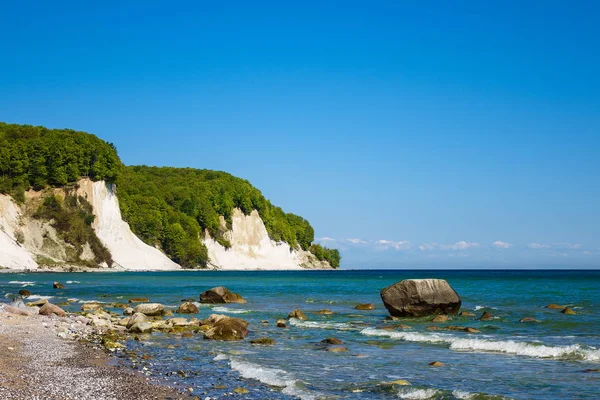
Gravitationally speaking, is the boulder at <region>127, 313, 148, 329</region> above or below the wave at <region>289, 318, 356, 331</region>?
above

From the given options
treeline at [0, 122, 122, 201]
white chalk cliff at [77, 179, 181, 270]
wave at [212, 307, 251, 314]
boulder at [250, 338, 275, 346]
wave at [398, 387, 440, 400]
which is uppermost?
treeline at [0, 122, 122, 201]

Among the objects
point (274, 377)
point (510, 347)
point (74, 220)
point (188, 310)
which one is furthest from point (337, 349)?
point (74, 220)

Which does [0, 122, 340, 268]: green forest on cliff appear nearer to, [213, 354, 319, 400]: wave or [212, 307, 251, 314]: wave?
[212, 307, 251, 314]: wave

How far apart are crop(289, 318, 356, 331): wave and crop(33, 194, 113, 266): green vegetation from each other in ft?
280

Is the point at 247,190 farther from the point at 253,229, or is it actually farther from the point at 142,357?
the point at 142,357

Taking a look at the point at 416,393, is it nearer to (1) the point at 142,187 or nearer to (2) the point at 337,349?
(2) the point at 337,349

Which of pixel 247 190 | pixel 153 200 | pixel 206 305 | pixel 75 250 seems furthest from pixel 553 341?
pixel 247 190

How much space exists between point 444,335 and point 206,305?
21263mm

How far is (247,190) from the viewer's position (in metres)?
187

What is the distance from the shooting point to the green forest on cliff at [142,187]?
11119 cm

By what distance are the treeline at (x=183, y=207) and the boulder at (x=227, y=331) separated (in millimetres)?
112775

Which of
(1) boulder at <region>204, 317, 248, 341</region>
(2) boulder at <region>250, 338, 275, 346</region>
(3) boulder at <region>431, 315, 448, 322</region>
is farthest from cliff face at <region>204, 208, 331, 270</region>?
(2) boulder at <region>250, 338, 275, 346</region>

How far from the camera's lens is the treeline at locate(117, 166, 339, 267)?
143 m

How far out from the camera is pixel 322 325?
29.7 metres
